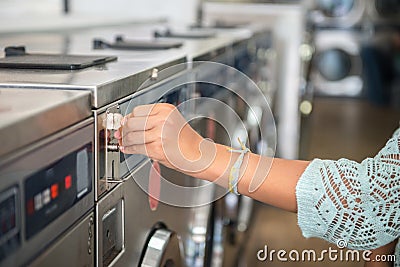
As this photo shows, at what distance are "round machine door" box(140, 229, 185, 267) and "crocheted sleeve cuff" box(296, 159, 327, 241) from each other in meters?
0.27

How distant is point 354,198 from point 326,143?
11.3ft

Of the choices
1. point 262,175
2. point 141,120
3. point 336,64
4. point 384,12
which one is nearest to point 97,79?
point 141,120

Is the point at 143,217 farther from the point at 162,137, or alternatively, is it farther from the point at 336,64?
the point at 336,64

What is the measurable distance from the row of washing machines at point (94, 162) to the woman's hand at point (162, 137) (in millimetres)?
23

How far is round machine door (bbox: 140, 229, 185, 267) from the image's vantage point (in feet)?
3.69

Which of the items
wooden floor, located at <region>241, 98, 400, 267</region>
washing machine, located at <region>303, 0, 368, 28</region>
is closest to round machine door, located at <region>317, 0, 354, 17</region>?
washing machine, located at <region>303, 0, 368, 28</region>

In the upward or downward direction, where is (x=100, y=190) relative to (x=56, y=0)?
downward

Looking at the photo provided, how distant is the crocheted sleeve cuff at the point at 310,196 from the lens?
982mm

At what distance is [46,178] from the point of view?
72cm

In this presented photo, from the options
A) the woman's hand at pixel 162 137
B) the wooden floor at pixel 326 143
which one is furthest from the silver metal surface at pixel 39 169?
the wooden floor at pixel 326 143

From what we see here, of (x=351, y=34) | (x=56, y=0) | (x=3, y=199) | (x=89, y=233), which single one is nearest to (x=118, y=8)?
(x=56, y=0)

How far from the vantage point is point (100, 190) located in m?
0.90

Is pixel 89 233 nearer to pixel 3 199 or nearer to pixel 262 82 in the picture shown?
pixel 3 199

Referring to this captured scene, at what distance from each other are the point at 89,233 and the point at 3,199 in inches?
10.1
